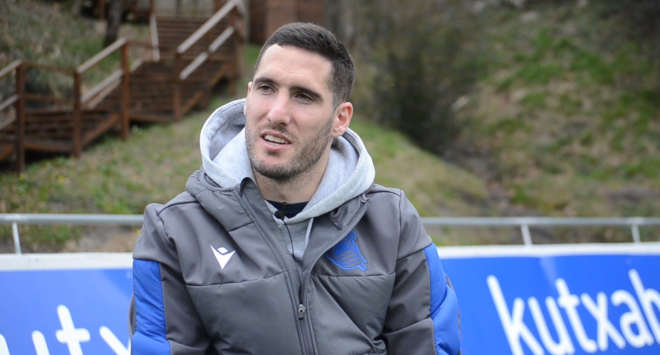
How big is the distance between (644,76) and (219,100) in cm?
1459

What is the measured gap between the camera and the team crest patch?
2658mm

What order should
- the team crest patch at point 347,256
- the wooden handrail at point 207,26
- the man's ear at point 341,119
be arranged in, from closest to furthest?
the team crest patch at point 347,256 → the man's ear at point 341,119 → the wooden handrail at point 207,26

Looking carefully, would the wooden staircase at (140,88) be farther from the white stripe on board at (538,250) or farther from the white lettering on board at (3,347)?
the white stripe on board at (538,250)

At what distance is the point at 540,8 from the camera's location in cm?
2517

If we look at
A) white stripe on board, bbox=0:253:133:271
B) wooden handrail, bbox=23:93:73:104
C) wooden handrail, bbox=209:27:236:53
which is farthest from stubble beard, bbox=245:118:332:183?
wooden handrail, bbox=209:27:236:53

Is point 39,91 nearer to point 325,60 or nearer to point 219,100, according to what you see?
point 325,60

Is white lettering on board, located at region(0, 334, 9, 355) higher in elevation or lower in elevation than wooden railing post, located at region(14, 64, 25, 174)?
lower

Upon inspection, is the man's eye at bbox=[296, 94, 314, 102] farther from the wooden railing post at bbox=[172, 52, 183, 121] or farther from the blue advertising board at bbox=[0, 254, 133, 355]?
the wooden railing post at bbox=[172, 52, 183, 121]

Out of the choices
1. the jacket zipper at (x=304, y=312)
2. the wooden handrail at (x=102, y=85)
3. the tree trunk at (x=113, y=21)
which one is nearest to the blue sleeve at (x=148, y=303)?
the jacket zipper at (x=304, y=312)

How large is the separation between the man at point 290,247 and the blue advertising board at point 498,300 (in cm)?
141

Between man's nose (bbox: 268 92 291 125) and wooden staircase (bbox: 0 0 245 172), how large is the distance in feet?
16.2

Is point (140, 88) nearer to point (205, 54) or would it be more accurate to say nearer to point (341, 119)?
point (205, 54)

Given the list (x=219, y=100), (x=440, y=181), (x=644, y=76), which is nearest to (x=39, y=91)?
(x=219, y=100)

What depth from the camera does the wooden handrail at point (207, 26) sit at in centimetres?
1186
